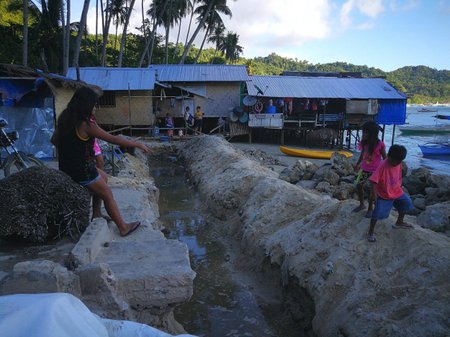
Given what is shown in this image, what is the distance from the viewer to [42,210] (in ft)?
14.1

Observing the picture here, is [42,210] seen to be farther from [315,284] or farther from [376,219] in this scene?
[376,219]

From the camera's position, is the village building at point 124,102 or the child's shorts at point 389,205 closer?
the child's shorts at point 389,205

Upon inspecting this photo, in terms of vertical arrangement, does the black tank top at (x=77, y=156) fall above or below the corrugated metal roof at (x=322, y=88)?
below

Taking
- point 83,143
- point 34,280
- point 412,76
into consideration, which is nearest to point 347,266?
point 83,143

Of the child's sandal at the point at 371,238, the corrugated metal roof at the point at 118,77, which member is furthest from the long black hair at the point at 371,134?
the corrugated metal roof at the point at 118,77

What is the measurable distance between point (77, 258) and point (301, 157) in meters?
17.7

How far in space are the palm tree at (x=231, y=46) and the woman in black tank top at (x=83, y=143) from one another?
1753 inches

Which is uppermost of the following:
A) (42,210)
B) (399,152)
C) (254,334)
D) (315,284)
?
(399,152)

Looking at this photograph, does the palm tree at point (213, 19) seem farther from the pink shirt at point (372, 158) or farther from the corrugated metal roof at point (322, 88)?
the pink shirt at point (372, 158)

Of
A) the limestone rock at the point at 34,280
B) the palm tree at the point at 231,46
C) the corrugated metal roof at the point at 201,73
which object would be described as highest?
the palm tree at the point at 231,46

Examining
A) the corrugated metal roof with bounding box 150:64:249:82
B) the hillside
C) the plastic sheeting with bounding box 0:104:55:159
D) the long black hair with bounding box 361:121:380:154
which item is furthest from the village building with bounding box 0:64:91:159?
the hillside

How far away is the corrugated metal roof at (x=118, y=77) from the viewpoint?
822 inches

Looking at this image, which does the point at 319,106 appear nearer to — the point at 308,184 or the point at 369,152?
the point at 308,184

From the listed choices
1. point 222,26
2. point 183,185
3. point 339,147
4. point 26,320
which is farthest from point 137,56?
point 26,320
